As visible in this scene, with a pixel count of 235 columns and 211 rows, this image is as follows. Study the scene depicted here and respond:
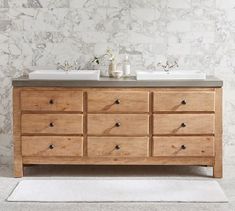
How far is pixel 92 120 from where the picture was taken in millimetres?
4711

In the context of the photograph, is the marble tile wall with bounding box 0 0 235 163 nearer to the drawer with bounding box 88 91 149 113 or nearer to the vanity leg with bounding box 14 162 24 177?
the drawer with bounding box 88 91 149 113

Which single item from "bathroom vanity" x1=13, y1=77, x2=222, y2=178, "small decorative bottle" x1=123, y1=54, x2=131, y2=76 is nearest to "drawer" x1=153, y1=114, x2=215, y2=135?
"bathroom vanity" x1=13, y1=77, x2=222, y2=178

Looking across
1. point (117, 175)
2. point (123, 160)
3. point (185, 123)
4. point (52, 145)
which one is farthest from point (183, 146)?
point (52, 145)

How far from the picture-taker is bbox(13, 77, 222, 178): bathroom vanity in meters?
4.68

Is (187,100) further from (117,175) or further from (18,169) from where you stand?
(18,169)

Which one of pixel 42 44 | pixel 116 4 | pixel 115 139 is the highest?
pixel 116 4

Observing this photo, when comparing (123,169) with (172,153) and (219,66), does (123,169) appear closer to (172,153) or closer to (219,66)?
(172,153)

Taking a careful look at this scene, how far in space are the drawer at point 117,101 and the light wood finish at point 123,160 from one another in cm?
38

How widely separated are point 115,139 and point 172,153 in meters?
0.45

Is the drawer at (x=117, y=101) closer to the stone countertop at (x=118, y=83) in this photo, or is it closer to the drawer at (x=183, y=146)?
the stone countertop at (x=118, y=83)

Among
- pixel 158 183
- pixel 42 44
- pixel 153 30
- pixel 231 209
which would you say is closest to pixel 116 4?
pixel 153 30

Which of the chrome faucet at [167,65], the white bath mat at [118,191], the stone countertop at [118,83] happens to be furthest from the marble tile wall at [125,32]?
the white bath mat at [118,191]

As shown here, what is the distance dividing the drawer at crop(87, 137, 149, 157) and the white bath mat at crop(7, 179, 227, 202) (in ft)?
0.67

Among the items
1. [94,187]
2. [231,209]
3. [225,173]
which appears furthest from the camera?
[225,173]
